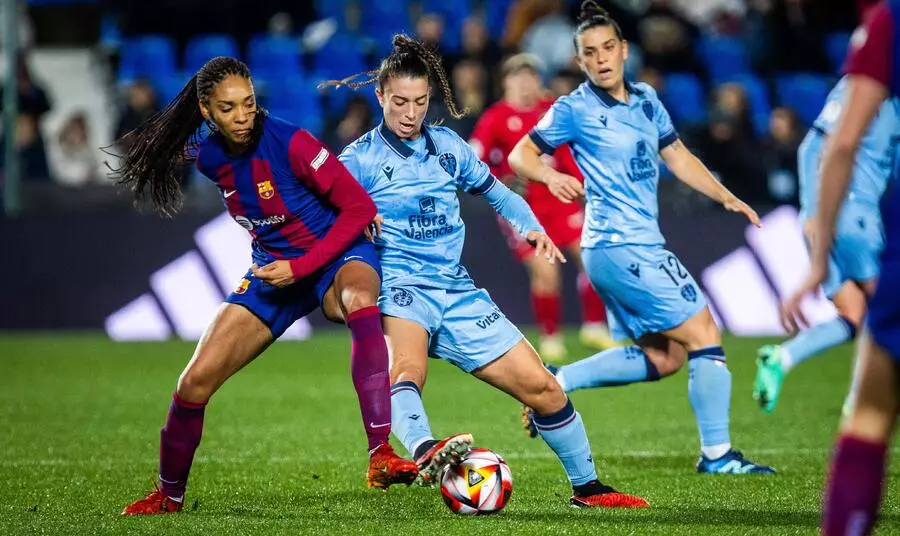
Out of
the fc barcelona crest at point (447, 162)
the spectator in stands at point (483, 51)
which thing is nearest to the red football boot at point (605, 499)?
the fc barcelona crest at point (447, 162)

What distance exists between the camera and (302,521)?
515 cm

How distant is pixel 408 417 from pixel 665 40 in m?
11.9

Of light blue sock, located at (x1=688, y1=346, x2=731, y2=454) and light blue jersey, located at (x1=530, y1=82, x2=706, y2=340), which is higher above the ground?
light blue jersey, located at (x1=530, y1=82, x2=706, y2=340)

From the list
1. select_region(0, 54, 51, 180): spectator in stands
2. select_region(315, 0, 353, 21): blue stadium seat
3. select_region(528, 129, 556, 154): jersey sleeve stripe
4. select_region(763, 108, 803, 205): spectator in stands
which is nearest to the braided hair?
select_region(528, 129, 556, 154): jersey sleeve stripe

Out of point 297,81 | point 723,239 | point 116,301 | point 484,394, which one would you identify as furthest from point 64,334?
point 723,239

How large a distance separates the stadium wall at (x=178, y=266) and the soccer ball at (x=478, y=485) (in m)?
7.82

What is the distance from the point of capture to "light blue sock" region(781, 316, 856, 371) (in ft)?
24.7

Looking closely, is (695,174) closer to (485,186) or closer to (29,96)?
(485,186)

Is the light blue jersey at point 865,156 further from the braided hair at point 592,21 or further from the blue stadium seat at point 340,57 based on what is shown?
the blue stadium seat at point 340,57

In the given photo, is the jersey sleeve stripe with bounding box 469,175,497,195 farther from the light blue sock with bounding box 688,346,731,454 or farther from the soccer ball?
the light blue sock with bounding box 688,346,731,454

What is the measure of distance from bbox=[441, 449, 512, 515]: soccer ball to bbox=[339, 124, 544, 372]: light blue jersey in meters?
0.44

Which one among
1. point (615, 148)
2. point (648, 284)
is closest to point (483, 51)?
point (615, 148)

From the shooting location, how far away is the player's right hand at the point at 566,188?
19.4 ft

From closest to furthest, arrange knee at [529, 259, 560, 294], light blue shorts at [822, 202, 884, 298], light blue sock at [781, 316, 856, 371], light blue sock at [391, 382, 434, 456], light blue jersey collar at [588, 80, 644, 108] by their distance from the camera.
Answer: light blue sock at [391, 382, 434, 456] → light blue jersey collar at [588, 80, 644, 108] → light blue shorts at [822, 202, 884, 298] → light blue sock at [781, 316, 856, 371] → knee at [529, 259, 560, 294]
